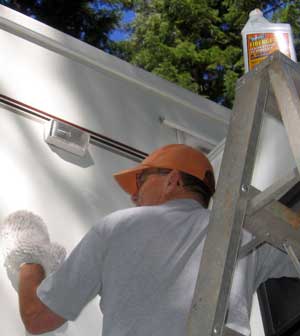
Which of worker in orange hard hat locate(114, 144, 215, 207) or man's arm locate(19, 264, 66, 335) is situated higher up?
worker in orange hard hat locate(114, 144, 215, 207)

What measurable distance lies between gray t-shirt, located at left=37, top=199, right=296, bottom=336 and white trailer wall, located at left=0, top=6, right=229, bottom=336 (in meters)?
0.49

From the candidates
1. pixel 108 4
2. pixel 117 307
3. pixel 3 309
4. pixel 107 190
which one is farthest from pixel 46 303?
pixel 108 4

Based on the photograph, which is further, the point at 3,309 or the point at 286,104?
the point at 3,309

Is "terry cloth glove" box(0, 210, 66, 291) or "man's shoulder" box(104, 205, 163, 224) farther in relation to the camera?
"terry cloth glove" box(0, 210, 66, 291)

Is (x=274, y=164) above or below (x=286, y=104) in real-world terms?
below

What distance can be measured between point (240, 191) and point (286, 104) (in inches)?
9.2

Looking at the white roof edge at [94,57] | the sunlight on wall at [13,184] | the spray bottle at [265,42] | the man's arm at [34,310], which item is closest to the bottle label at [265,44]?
the spray bottle at [265,42]

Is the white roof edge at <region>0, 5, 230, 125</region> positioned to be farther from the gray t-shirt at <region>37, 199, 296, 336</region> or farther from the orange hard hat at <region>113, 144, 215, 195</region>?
the gray t-shirt at <region>37, 199, 296, 336</region>

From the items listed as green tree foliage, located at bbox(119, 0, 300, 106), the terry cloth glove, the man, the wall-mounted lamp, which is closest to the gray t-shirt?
the man

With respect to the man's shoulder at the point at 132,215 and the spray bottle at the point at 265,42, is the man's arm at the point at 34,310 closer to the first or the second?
the man's shoulder at the point at 132,215

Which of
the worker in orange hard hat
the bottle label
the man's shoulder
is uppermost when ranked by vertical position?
the bottle label

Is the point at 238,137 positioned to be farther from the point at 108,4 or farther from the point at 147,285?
the point at 108,4

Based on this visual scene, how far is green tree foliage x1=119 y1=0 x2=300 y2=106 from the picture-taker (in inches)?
411

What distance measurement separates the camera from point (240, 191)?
163 cm
